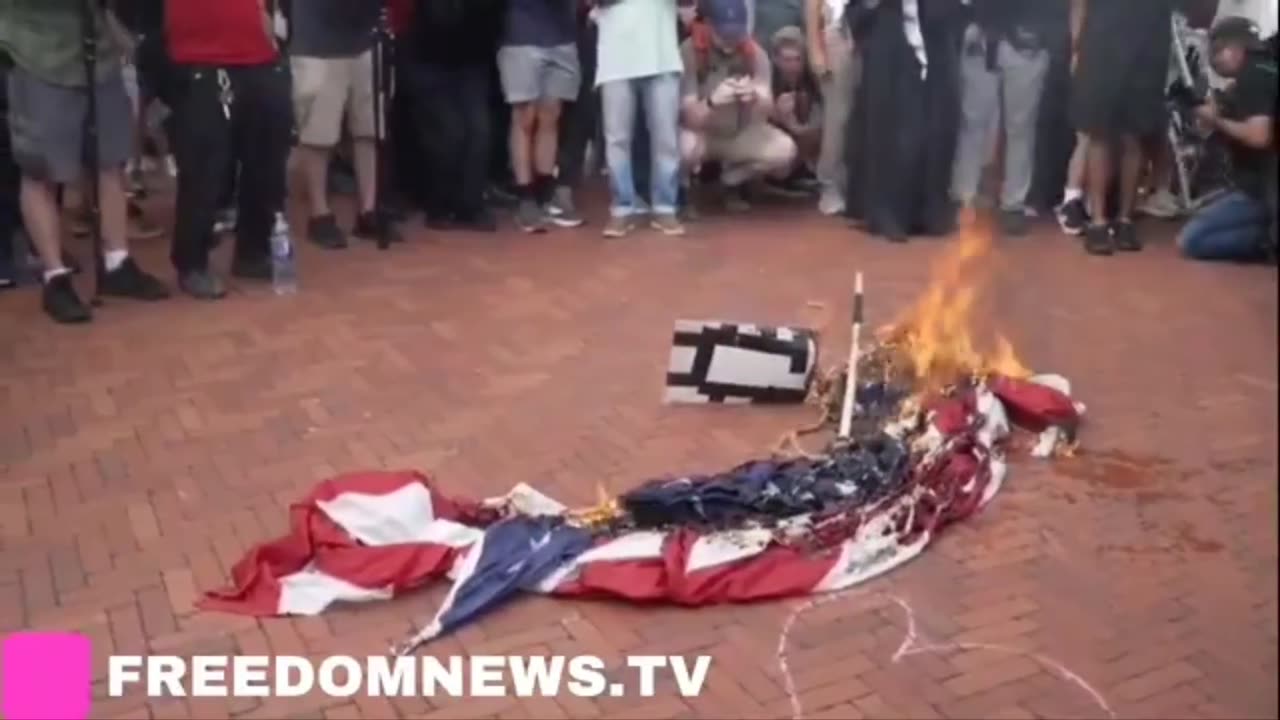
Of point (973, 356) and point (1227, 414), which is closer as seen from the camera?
point (1227, 414)

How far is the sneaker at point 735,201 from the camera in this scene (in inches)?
305

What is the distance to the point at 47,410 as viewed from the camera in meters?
4.65

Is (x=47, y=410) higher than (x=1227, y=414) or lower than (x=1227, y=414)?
lower

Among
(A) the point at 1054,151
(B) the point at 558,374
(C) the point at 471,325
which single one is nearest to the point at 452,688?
(B) the point at 558,374

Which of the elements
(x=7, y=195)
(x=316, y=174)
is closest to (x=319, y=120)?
(x=316, y=174)

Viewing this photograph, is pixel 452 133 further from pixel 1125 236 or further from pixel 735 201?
pixel 1125 236

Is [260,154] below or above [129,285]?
above

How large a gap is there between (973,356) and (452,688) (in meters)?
2.30

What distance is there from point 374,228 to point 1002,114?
301 centimetres

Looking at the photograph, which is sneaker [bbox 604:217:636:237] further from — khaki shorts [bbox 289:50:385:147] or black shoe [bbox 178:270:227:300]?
black shoe [bbox 178:270:227:300]

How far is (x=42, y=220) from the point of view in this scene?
566 centimetres

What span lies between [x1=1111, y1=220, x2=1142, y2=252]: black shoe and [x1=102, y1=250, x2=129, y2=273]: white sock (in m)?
4.28

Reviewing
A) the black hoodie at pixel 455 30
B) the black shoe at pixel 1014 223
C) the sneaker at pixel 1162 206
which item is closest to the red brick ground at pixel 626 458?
the black shoe at pixel 1014 223

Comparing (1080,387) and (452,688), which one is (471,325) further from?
(452,688)
